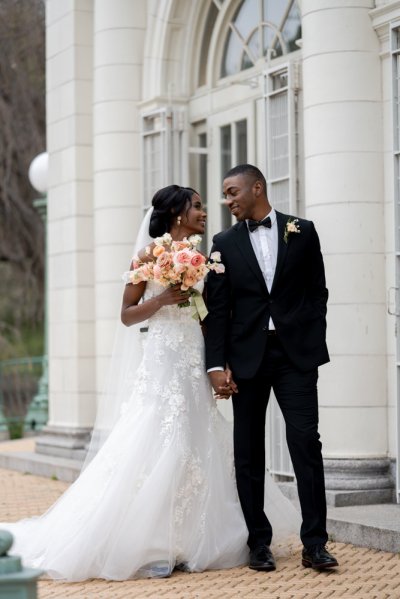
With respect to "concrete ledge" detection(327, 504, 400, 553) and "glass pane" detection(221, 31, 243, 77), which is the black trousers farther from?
"glass pane" detection(221, 31, 243, 77)

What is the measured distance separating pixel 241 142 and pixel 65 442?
3.50m

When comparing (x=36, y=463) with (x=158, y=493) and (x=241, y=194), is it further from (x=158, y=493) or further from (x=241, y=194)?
(x=241, y=194)

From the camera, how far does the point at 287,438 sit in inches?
262

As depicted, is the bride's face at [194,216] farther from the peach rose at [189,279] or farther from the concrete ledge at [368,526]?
the concrete ledge at [368,526]

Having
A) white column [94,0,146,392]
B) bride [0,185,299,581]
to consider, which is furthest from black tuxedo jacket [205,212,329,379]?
white column [94,0,146,392]

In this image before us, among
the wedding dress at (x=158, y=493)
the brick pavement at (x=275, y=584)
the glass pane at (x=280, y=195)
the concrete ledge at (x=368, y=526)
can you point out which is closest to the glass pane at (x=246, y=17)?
the glass pane at (x=280, y=195)

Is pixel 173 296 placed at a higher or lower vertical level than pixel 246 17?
lower

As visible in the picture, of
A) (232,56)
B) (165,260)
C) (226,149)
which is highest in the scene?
(232,56)

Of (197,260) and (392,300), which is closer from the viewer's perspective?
(197,260)

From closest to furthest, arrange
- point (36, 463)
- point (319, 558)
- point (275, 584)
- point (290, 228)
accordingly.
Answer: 1. point (275, 584)
2. point (319, 558)
3. point (290, 228)
4. point (36, 463)

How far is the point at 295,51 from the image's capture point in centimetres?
955

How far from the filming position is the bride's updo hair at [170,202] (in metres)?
6.95

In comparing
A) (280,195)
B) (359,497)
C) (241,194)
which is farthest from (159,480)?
(280,195)

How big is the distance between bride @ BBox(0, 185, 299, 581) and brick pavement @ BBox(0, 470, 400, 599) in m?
0.12
